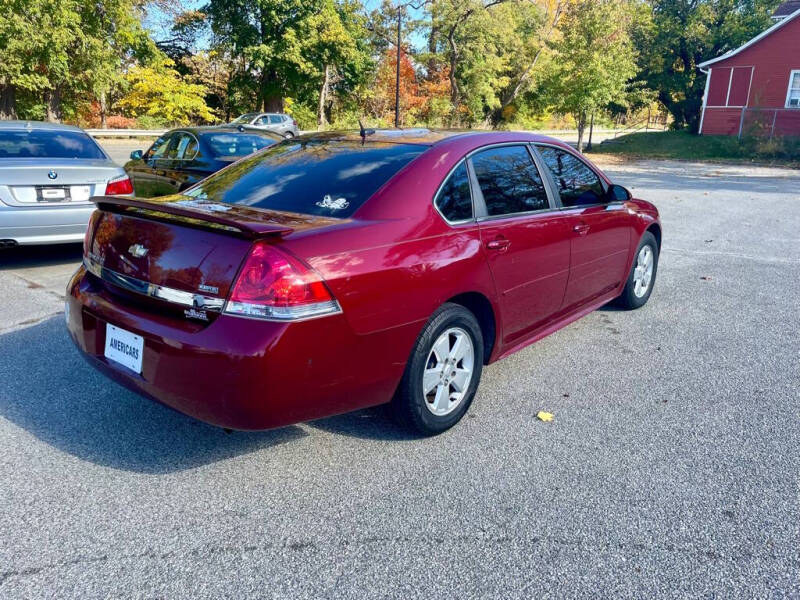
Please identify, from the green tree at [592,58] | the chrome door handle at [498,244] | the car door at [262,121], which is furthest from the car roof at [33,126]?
the green tree at [592,58]

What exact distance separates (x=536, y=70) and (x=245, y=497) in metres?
53.2

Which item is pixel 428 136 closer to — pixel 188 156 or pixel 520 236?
pixel 520 236

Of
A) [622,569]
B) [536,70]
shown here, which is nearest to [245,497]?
[622,569]

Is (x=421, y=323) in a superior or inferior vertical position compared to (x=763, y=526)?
superior

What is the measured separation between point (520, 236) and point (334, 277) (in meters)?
1.45

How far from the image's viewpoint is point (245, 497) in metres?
2.77

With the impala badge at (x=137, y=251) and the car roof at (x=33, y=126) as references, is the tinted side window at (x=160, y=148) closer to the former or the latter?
the car roof at (x=33, y=126)

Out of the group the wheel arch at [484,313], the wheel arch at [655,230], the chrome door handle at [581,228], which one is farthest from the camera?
the wheel arch at [655,230]

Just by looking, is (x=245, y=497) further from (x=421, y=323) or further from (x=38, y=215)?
(x=38, y=215)

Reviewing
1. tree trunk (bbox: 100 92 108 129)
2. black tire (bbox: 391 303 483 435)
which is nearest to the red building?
black tire (bbox: 391 303 483 435)

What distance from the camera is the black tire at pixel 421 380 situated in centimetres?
306

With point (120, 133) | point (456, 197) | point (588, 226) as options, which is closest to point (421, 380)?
point (456, 197)

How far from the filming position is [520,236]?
3668 millimetres

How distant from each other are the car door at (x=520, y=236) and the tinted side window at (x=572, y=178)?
23 cm
